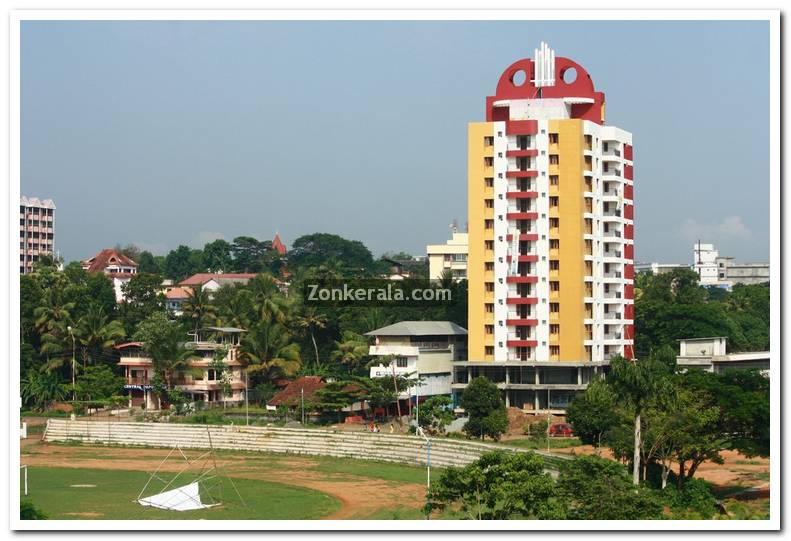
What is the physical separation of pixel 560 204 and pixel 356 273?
52.2m

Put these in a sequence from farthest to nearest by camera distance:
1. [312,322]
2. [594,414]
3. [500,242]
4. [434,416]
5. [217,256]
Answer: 1. [217,256]
2. [312,322]
3. [500,242]
4. [434,416]
5. [594,414]

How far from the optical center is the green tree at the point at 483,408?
66894 mm

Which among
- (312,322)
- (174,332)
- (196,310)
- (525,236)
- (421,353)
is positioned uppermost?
(525,236)

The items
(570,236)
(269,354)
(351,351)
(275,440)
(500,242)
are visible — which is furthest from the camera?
(351,351)

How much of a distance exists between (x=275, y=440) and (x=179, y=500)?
19349 mm

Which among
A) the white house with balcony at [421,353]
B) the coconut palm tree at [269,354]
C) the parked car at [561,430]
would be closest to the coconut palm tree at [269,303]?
the coconut palm tree at [269,354]

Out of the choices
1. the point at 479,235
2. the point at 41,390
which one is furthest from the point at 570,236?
the point at 41,390

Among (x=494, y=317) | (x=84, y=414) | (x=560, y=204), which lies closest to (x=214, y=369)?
(x=84, y=414)

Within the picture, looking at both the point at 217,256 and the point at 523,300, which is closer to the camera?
the point at 523,300

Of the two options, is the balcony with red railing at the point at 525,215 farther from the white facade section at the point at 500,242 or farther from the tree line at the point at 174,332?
the tree line at the point at 174,332

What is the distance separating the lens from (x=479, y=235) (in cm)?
7738

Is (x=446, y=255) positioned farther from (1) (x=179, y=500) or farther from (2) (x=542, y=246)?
(1) (x=179, y=500)
